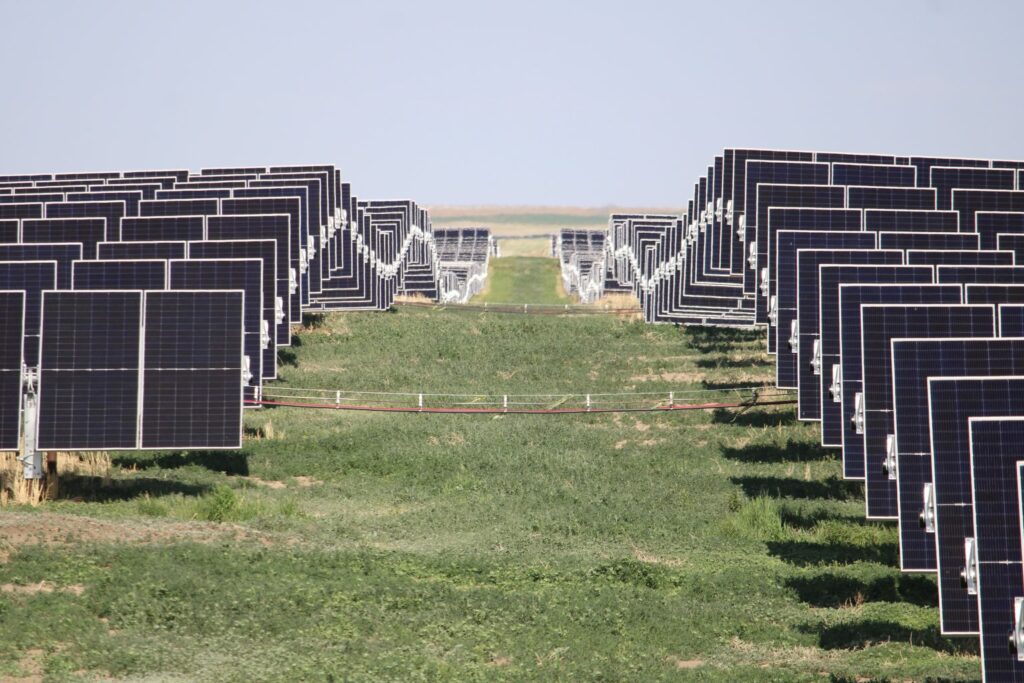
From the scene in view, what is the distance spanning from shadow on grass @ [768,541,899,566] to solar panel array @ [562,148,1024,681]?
65.7 inches

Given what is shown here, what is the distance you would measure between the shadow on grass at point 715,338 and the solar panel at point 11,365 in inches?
1328

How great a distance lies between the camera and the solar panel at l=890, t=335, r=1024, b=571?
21797 mm

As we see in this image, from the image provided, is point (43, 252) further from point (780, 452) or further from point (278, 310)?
point (780, 452)

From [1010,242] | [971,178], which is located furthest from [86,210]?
[971,178]

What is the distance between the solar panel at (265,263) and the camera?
38062 mm

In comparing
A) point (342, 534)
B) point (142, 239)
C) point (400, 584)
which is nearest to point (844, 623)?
point (400, 584)

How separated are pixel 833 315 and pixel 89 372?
14.5 m

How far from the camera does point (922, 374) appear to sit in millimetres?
22094

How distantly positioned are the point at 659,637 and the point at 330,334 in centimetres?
3882

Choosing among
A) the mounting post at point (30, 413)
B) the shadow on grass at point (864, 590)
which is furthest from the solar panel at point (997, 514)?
the mounting post at point (30, 413)

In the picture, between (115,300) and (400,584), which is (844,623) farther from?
(115,300)

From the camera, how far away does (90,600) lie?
2184cm

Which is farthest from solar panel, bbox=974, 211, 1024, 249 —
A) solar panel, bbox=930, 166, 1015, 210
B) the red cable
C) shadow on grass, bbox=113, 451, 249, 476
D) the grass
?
the grass

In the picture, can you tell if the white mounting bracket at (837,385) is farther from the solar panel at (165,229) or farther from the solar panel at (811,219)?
the solar panel at (165,229)
